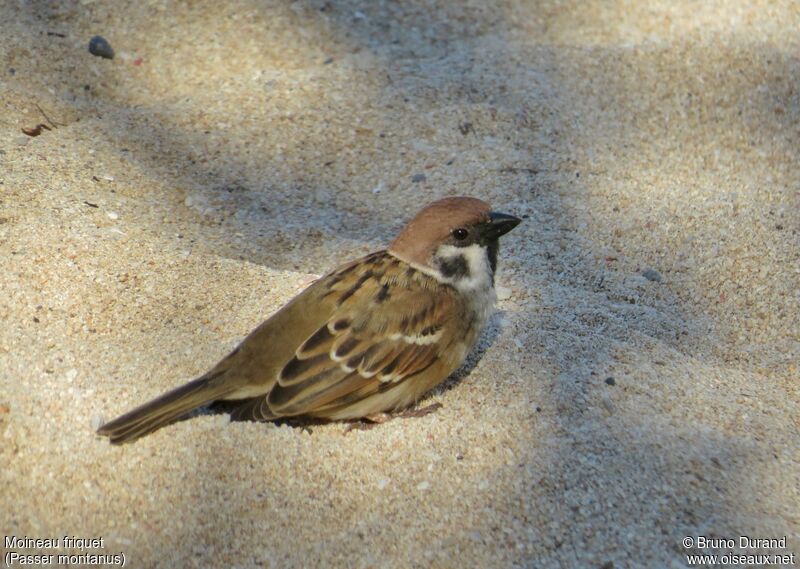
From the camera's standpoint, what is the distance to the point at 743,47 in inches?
247

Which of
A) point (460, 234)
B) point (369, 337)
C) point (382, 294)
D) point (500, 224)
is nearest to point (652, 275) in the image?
point (500, 224)

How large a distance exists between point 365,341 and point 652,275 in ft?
5.92

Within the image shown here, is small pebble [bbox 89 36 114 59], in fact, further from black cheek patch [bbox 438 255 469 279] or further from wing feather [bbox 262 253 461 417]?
black cheek patch [bbox 438 255 469 279]

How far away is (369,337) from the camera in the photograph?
3.80 metres

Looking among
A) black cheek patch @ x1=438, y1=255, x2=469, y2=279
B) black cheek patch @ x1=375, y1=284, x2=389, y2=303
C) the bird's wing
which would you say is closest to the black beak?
black cheek patch @ x1=438, y1=255, x2=469, y2=279

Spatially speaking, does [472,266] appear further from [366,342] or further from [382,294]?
[366,342]

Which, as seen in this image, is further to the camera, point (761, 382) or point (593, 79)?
point (593, 79)

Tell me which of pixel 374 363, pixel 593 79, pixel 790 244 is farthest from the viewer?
pixel 593 79

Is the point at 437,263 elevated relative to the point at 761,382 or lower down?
elevated

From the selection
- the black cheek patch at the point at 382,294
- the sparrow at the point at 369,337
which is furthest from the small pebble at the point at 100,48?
the black cheek patch at the point at 382,294

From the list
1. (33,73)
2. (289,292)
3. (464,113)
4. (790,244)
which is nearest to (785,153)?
(790,244)

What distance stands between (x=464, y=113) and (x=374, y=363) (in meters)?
2.52

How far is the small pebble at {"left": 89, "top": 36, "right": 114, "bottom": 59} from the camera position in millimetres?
6105

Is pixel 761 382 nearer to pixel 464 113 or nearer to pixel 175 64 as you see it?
pixel 464 113
